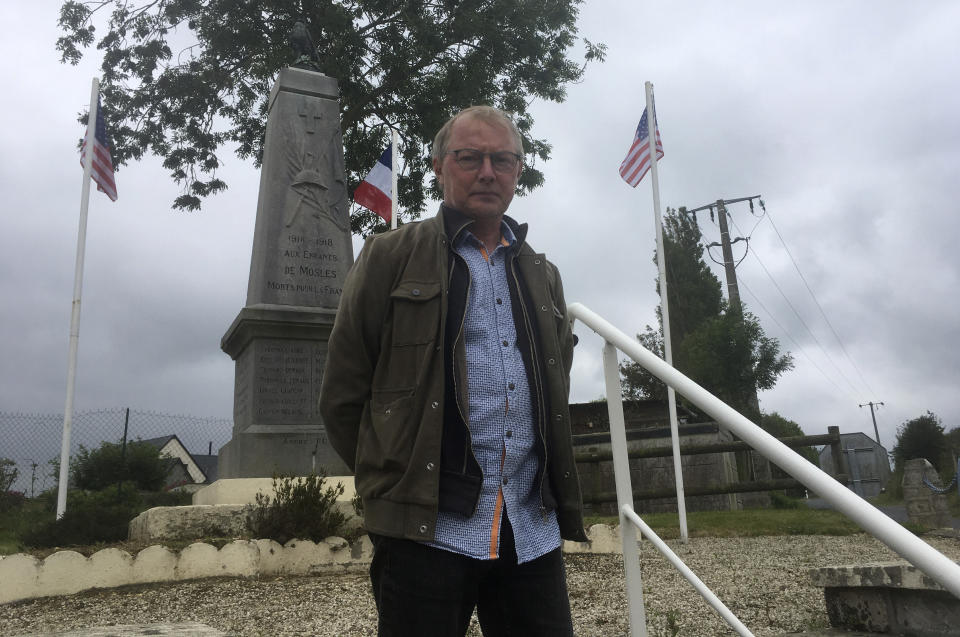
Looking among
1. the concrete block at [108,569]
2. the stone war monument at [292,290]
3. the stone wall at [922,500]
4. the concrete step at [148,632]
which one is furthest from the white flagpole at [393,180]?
the stone wall at [922,500]

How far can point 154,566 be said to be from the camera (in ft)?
17.9

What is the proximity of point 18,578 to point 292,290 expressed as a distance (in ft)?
13.1

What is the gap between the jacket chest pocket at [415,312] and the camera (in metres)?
1.79

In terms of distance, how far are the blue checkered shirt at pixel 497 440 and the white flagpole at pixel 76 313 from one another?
23.1 ft

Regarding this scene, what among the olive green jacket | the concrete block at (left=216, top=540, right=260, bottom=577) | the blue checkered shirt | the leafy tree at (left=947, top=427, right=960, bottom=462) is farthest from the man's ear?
the leafy tree at (left=947, top=427, right=960, bottom=462)

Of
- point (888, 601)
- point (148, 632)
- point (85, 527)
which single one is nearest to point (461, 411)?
point (148, 632)

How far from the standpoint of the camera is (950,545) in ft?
26.7

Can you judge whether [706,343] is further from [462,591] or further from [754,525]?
[462,591]

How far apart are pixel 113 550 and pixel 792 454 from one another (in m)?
5.33

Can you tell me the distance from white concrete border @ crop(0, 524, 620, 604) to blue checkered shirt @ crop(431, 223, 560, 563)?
12.5ft

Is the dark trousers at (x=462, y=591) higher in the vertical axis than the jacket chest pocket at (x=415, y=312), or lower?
lower

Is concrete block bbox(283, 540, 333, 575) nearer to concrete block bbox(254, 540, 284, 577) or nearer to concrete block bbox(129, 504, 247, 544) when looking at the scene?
concrete block bbox(254, 540, 284, 577)

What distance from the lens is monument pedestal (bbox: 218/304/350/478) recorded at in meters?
7.57

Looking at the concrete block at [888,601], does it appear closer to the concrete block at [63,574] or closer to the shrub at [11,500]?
the concrete block at [63,574]
